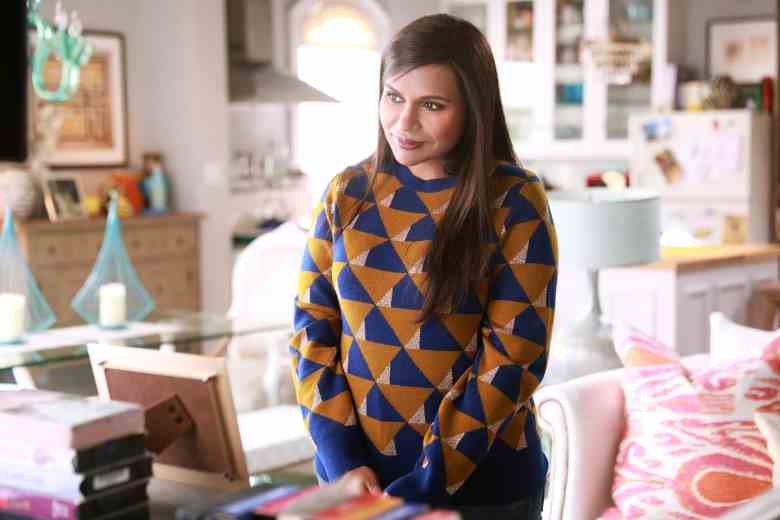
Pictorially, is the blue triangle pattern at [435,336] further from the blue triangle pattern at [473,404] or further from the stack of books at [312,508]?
the stack of books at [312,508]

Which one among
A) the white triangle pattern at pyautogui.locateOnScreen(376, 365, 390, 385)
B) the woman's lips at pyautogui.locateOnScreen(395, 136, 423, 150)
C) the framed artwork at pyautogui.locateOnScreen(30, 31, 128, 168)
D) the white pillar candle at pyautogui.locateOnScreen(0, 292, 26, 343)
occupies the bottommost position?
the white pillar candle at pyautogui.locateOnScreen(0, 292, 26, 343)

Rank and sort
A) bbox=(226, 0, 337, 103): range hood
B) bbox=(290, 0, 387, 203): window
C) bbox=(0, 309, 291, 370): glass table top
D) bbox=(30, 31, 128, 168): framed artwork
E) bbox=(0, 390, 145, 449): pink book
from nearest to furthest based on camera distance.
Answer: bbox=(0, 390, 145, 449): pink book, bbox=(0, 309, 291, 370): glass table top, bbox=(30, 31, 128, 168): framed artwork, bbox=(226, 0, 337, 103): range hood, bbox=(290, 0, 387, 203): window

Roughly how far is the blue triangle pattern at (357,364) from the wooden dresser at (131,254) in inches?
166

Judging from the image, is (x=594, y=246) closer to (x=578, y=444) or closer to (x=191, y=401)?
(x=578, y=444)

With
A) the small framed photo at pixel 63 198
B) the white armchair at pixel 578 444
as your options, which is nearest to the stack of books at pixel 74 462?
the white armchair at pixel 578 444

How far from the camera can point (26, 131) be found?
48.7 inches

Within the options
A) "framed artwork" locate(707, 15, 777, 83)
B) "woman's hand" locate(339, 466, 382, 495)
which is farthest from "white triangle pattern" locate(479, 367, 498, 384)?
"framed artwork" locate(707, 15, 777, 83)

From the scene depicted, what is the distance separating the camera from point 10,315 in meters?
3.58

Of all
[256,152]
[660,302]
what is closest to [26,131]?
[660,302]

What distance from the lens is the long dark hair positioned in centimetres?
162

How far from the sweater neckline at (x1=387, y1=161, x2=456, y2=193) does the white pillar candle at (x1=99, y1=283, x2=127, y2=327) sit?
2.25 m

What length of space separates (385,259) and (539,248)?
0.70 feet

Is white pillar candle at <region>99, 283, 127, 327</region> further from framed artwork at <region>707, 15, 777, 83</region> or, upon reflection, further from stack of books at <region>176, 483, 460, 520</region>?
framed artwork at <region>707, 15, 777, 83</region>

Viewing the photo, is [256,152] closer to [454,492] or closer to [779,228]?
[779,228]
